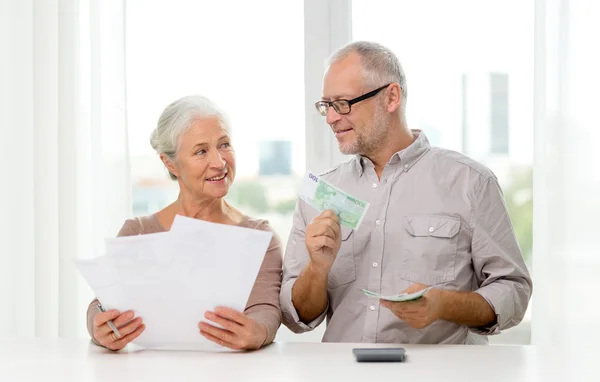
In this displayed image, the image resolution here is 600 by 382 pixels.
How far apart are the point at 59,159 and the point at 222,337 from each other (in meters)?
1.77

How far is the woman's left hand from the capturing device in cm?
178

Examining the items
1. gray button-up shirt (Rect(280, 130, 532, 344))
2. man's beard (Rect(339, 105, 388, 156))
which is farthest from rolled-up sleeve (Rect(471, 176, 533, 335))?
man's beard (Rect(339, 105, 388, 156))

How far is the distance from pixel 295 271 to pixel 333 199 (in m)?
0.39

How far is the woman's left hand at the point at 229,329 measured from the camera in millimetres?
1778

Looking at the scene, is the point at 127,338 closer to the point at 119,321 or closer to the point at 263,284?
the point at 119,321

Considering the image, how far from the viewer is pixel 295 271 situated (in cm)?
226

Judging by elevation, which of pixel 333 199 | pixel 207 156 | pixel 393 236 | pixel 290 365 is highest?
pixel 207 156

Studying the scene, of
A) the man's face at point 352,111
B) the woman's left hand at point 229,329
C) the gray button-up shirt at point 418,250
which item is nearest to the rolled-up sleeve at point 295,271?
the gray button-up shirt at point 418,250

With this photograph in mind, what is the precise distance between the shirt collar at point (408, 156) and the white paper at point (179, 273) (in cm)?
78

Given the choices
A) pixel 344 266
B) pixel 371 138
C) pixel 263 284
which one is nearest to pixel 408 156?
pixel 371 138

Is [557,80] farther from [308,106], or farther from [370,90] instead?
[308,106]

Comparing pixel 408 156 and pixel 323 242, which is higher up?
pixel 408 156

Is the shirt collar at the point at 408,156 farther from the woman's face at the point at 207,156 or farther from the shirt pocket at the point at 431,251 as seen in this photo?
the woman's face at the point at 207,156

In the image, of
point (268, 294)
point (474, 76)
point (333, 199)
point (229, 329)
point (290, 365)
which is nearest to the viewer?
point (290, 365)
